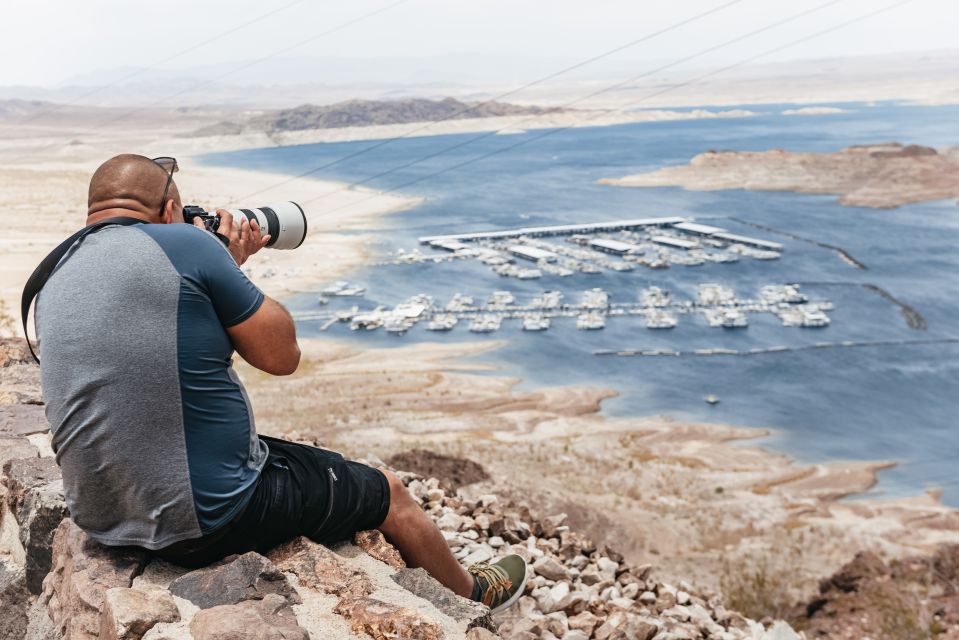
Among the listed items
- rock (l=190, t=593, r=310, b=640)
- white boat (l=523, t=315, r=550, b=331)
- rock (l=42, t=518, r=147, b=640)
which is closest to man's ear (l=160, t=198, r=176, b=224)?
rock (l=42, t=518, r=147, b=640)

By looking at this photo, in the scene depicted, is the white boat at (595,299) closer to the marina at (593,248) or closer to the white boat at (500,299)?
the white boat at (500,299)

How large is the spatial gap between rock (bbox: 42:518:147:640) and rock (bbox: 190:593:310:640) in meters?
0.26

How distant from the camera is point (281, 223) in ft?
8.84

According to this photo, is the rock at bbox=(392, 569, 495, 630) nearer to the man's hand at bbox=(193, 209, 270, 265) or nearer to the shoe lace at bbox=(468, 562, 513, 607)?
the shoe lace at bbox=(468, 562, 513, 607)

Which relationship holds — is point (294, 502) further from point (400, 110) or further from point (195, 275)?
point (400, 110)

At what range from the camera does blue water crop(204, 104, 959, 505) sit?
17.0 meters

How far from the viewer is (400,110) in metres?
111

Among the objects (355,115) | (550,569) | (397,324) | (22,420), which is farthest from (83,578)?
(355,115)

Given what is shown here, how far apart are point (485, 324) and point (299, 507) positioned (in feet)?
67.5

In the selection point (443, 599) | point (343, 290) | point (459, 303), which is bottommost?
point (459, 303)

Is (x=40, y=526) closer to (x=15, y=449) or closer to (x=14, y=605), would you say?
(x=14, y=605)

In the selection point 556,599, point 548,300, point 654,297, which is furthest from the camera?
point 654,297

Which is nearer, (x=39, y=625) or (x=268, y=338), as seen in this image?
(x=268, y=338)

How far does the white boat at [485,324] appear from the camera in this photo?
73.9 ft
